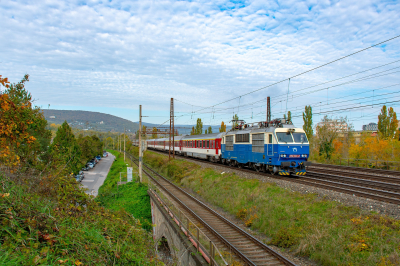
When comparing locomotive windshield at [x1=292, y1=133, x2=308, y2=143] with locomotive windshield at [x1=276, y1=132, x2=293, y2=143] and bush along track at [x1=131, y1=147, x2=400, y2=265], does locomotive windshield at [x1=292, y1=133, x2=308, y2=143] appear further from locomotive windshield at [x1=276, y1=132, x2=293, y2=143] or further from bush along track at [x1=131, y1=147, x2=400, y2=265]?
bush along track at [x1=131, y1=147, x2=400, y2=265]

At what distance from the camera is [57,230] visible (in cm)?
451

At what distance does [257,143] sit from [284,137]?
2485 millimetres

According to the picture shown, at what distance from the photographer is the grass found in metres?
3.91

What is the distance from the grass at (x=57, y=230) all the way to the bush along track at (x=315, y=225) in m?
6.09

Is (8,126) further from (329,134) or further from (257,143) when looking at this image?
(329,134)

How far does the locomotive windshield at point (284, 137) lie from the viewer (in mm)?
17688

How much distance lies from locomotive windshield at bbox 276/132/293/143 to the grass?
12.9 m

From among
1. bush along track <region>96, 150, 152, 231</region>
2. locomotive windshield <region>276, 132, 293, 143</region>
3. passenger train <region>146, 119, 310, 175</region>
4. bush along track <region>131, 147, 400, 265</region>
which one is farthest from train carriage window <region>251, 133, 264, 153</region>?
bush along track <region>96, 150, 152, 231</region>

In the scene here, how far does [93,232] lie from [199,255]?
5.05m

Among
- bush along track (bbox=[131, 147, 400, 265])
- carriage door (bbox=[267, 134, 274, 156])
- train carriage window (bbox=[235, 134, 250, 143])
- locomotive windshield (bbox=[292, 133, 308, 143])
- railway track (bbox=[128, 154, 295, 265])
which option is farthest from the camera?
train carriage window (bbox=[235, 134, 250, 143])

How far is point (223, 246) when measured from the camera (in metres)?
10.3

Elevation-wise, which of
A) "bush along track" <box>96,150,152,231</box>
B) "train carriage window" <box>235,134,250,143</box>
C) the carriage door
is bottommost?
"bush along track" <box>96,150,152,231</box>

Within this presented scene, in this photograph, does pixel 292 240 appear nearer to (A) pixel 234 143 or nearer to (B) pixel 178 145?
(A) pixel 234 143

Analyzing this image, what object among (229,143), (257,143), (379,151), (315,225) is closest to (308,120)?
(379,151)
